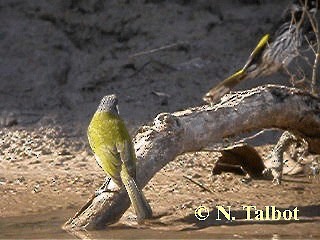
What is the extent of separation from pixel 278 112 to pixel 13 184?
211cm

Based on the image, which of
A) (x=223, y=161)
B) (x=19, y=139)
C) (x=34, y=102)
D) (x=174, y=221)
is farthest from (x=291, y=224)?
(x=34, y=102)

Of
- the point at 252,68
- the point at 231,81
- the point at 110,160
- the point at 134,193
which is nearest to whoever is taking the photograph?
the point at 134,193

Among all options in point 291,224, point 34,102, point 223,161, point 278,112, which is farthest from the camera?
point 34,102

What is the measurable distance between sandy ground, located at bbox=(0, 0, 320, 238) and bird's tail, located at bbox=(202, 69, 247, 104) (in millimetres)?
468

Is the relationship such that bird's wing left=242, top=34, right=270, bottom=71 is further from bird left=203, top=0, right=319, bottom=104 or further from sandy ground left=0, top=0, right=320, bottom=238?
sandy ground left=0, top=0, right=320, bottom=238

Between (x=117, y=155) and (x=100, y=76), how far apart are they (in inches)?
152

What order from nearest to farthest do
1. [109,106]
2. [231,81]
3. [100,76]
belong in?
[109,106] < [231,81] < [100,76]

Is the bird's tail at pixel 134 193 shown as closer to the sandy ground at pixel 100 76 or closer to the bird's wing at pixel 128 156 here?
the bird's wing at pixel 128 156

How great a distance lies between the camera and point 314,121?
255 inches

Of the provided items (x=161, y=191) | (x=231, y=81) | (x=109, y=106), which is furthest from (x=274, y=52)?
(x=109, y=106)

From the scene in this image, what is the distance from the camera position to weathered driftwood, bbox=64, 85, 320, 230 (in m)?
5.48

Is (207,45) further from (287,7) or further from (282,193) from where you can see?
(282,193)

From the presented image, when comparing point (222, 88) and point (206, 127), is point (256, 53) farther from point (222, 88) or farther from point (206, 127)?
point (206, 127)

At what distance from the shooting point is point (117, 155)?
543 cm
